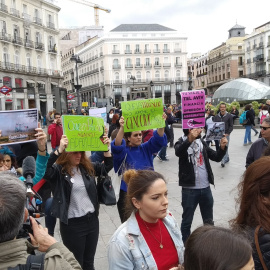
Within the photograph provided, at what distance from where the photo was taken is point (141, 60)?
223 ft

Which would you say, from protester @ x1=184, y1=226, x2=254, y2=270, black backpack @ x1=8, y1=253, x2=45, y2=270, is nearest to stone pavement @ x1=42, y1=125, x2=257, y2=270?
protester @ x1=184, y1=226, x2=254, y2=270

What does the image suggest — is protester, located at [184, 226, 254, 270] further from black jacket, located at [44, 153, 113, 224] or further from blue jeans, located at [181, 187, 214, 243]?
blue jeans, located at [181, 187, 214, 243]

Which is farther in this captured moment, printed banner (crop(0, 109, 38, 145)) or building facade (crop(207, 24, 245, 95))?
building facade (crop(207, 24, 245, 95))

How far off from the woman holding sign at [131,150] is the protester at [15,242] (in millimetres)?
1931

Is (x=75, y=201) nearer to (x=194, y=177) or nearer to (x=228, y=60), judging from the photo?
(x=194, y=177)

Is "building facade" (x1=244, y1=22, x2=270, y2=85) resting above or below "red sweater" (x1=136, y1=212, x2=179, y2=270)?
above

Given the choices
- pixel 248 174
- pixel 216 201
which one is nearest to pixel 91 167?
pixel 248 174

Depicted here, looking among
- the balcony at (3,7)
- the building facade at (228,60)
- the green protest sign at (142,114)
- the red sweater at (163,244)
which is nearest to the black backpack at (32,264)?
the red sweater at (163,244)

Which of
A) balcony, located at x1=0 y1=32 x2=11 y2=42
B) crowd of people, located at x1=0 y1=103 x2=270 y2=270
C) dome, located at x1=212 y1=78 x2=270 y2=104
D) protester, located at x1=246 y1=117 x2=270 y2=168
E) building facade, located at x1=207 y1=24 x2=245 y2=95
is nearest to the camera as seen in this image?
crowd of people, located at x1=0 y1=103 x2=270 y2=270

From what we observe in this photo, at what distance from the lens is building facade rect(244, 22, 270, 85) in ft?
190

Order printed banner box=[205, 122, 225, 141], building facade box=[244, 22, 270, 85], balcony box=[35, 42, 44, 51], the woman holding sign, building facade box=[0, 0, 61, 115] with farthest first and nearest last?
building facade box=[244, 22, 270, 85] < balcony box=[35, 42, 44, 51] < building facade box=[0, 0, 61, 115] < printed banner box=[205, 122, 225, 141] < the woman holding sign

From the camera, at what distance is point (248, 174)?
2.02 m

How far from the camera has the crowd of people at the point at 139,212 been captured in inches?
53.7

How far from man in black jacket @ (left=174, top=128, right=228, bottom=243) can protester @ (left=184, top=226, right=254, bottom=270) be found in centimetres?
239
